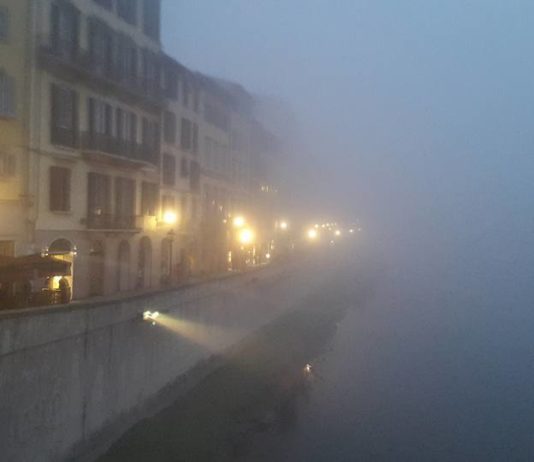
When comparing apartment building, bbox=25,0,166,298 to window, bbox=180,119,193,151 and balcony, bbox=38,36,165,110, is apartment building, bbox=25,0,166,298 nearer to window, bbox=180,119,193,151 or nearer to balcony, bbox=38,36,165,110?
balcony, bbox=38,36,165,110

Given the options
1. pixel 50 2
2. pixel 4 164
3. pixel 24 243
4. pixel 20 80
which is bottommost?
pixel 24 243

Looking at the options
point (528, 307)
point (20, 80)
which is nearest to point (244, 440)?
point (20, 80)

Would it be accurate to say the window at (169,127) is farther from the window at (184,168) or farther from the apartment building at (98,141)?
the apartment building at (98,141)

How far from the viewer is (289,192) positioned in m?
89.1

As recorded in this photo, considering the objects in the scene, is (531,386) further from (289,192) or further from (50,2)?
(289,192)

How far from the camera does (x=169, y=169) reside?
4259cm

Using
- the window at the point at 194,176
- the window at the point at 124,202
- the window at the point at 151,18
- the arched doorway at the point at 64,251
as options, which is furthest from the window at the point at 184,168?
the arched doorway at the point at 64,251

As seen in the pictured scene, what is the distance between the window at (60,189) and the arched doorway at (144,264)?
→ 315 inches

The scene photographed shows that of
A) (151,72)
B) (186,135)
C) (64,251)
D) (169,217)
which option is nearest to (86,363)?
(64,251)

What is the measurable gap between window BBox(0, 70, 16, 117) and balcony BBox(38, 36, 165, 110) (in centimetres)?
189

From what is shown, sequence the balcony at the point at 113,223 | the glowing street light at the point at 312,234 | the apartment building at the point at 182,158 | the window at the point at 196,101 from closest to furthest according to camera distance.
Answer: the balcony at the point at 113,223 → the apartment building at the point at 182,158 → the window at the point at 196,101 → the glowing street light at the point at 312,234

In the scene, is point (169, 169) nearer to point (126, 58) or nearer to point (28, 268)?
point (126, 58)

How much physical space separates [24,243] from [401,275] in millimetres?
86593

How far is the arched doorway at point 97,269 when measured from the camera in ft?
104
